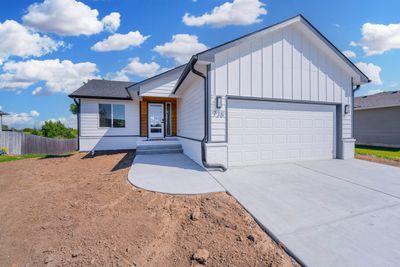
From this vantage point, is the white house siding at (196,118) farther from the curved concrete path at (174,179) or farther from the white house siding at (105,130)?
the white house siding at (105,130)

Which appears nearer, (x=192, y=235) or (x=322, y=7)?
(x=192, y=235)

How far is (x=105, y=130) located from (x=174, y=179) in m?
8.21

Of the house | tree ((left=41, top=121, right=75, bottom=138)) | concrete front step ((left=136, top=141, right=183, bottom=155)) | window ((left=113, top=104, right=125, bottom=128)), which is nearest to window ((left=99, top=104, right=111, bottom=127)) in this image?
window ((left=113, top=104, right=125, bottom=128))

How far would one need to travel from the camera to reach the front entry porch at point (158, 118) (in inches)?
459

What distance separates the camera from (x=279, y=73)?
261 inches

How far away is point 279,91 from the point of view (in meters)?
6.68

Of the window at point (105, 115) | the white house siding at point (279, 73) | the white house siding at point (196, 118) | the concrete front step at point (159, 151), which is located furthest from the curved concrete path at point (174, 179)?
the window at point (105, 115)

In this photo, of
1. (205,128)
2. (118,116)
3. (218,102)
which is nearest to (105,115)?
(118,116)

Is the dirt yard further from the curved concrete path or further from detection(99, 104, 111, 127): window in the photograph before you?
detection(99, 104, 111, 127): window

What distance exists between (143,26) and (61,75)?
30539 millimetres

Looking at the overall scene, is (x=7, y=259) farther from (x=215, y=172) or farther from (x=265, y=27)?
(x=265, y=27)

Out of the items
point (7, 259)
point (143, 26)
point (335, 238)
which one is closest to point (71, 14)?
point (143, 26)

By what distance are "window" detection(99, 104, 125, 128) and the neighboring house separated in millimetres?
17391

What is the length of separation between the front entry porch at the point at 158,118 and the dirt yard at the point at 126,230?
287 inches
